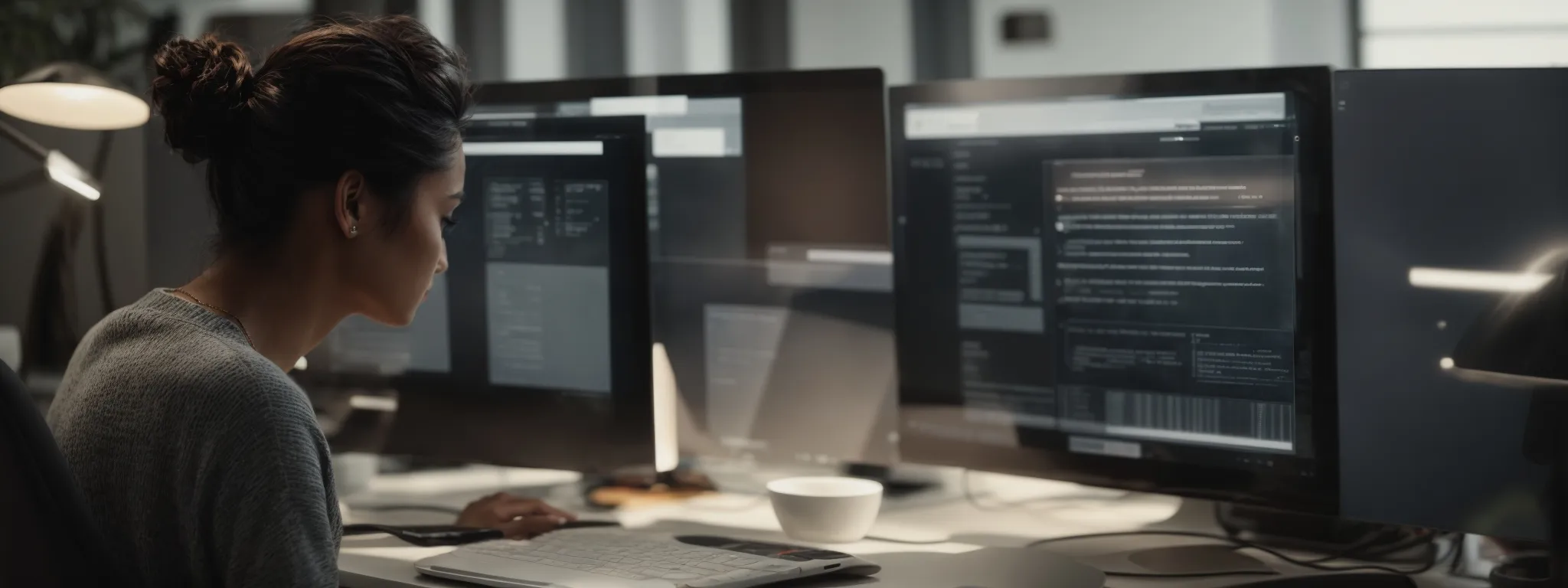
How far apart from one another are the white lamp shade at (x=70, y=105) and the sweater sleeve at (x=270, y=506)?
2.40 feet

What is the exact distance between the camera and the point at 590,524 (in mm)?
1457

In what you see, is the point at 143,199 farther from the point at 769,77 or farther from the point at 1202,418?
the point at 1202,418

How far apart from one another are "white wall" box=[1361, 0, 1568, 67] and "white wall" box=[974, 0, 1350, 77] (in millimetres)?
94

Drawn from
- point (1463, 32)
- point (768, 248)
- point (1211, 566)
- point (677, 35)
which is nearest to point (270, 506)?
point (768, 248)

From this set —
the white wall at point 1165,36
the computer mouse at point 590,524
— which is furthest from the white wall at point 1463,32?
the computer mouse at point 590,524

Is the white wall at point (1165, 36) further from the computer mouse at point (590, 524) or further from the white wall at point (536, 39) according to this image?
the computer mouse at point (590, 524)

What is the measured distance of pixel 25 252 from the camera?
6.00 ft

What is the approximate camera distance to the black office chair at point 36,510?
34.2 inches

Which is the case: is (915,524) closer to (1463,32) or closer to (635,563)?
(635,563)

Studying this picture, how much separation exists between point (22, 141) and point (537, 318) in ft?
2.35

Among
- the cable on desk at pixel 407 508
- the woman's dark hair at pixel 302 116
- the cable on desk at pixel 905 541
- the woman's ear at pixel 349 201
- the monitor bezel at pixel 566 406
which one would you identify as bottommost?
the cable on desk at pixel 905 541

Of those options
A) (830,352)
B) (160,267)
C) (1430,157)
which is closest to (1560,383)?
(1430,157)

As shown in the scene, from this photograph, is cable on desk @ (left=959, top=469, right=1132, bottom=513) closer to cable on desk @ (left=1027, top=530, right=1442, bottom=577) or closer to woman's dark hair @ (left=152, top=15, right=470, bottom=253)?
cable on desk @ (left=1027, top=530, right=1442, bottom=577)

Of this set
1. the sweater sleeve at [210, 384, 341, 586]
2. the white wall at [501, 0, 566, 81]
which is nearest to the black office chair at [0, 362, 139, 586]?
the sweater sleeve at [210, 384, 341, 586]
